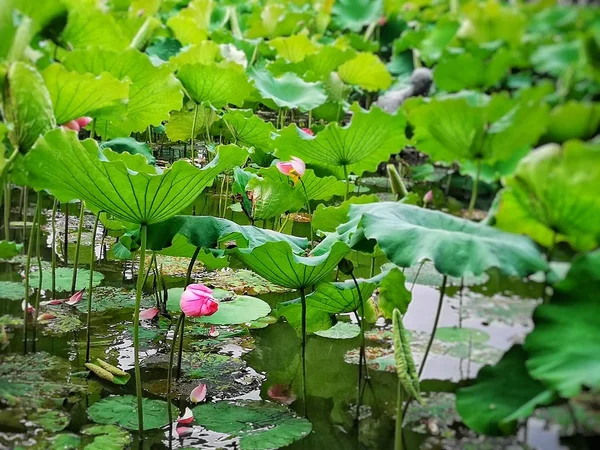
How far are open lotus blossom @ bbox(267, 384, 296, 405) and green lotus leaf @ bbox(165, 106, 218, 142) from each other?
871 mm

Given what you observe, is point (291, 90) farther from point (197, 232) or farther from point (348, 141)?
point (197, 232)

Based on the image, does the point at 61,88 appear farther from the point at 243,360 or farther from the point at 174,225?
the point at 243,360

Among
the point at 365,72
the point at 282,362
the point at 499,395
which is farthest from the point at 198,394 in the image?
the point at 365,72

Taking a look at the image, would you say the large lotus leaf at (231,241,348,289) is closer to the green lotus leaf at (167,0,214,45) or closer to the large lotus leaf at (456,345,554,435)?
the large lotus leaf at (456,345,554,435)

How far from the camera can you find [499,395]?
0.87m

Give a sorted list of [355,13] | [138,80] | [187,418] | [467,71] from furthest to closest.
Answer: [355,13], [467,71], [138,80], [187,418]

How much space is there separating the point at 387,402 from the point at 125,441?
1.45 feet

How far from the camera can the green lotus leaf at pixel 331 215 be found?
4.57 feet

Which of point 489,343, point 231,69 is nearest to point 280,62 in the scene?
point 231,69

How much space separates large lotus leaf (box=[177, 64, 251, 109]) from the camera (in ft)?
5.62

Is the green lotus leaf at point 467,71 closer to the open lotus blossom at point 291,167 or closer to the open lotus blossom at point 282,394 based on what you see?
the open lotus blossom at point 291,167

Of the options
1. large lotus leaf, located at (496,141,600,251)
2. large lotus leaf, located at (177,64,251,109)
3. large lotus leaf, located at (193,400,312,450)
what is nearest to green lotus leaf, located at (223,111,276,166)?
large lotus leaf, located at (177,64,251,109)

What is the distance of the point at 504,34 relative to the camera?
4703mm

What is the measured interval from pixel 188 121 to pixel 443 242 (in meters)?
1.22
